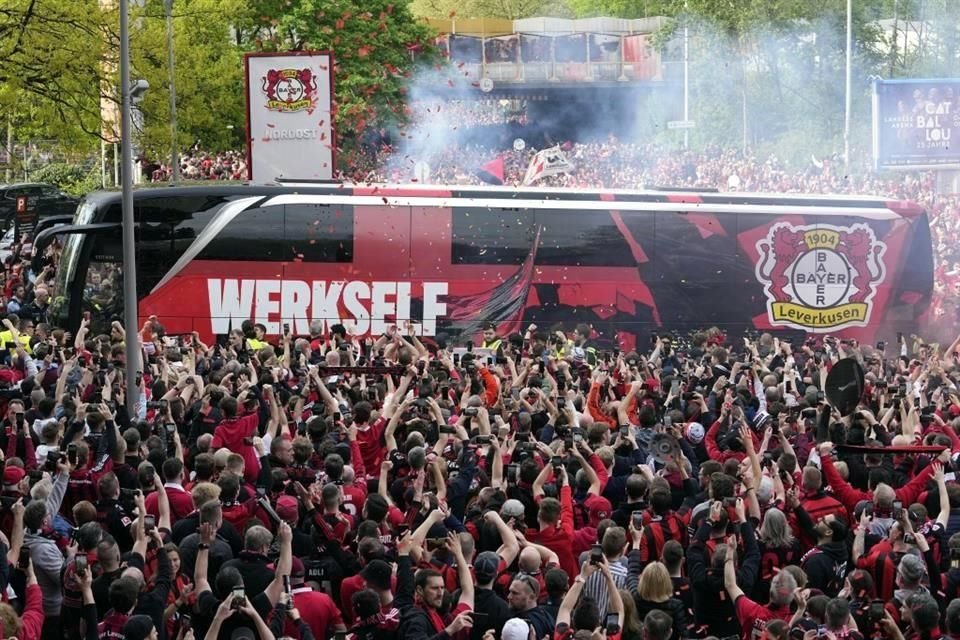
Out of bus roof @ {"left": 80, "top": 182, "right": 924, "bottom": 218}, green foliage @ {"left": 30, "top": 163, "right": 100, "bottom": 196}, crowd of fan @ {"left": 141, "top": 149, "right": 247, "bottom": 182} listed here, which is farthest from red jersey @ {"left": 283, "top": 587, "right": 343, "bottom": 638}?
green foliage @ {"left": 30, "top": 163, "right": 100, "bottom": 196}

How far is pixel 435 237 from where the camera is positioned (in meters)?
24.5

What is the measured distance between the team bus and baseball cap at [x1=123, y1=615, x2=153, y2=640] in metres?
15.9

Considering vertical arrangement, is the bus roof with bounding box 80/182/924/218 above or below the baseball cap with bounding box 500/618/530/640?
above

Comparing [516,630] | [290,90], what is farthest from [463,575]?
[290,90]

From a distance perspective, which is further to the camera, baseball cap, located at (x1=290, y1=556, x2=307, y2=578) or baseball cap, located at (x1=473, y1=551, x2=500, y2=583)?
baseball cap, located at (x1=290, y1=556, x2=307, y2=578)

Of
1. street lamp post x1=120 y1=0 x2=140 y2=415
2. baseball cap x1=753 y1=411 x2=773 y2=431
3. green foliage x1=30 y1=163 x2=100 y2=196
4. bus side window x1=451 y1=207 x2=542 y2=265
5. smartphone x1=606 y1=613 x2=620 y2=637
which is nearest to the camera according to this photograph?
smartphone x1=606 y1=613 x2=620 y2=637

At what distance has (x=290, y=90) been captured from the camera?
28.5 metres

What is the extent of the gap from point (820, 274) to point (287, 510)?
53.0 ft

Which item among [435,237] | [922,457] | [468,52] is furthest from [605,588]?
[468,52]

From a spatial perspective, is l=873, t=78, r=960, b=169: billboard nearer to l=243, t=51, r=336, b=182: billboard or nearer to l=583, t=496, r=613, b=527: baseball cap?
l=243, t=51, r=336, b=182: billboard

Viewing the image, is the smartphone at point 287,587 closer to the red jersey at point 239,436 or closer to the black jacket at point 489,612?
the black jacket at point 489,612

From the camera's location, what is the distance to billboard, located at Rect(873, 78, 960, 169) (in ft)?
132

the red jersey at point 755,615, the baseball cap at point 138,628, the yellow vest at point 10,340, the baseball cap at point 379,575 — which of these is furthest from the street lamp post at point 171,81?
the baseball cap at point 138,628

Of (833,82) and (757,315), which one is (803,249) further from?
(833,82)
